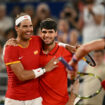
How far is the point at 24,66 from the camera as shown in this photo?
5691 mm

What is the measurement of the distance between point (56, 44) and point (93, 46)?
1720 millimetres

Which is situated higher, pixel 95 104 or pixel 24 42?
pixel 24 42

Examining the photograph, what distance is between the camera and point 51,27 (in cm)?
589

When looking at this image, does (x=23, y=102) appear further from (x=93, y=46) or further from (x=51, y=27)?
(x=93, y=46)

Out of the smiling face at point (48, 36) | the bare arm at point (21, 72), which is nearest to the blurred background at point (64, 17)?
the smiling face at point (48, 36)

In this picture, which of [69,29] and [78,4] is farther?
[78,4]

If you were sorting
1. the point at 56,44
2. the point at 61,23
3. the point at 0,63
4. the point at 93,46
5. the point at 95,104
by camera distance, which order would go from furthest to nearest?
the point at 61,23
the point at 0,63
the point at 95,104
the point at 56,44
the point at 93,46

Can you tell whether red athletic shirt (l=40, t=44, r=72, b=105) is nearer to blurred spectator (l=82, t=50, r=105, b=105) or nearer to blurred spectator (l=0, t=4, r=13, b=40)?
blurred spectator (l=82, t=50, r=105, b=105)

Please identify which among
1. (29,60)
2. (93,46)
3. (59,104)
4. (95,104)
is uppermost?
(93,46)

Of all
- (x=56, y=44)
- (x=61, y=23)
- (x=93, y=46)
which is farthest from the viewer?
(x=61, y=23)

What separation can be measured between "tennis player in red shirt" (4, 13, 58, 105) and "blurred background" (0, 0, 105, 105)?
290 centimetres

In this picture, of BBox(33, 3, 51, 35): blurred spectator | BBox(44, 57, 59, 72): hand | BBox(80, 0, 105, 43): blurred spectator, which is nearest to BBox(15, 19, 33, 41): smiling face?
BBox(44, 57, 59, 72): hand

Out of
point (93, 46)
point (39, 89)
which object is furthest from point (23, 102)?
point (93, 46)

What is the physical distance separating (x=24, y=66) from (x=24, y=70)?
92 millimetres
